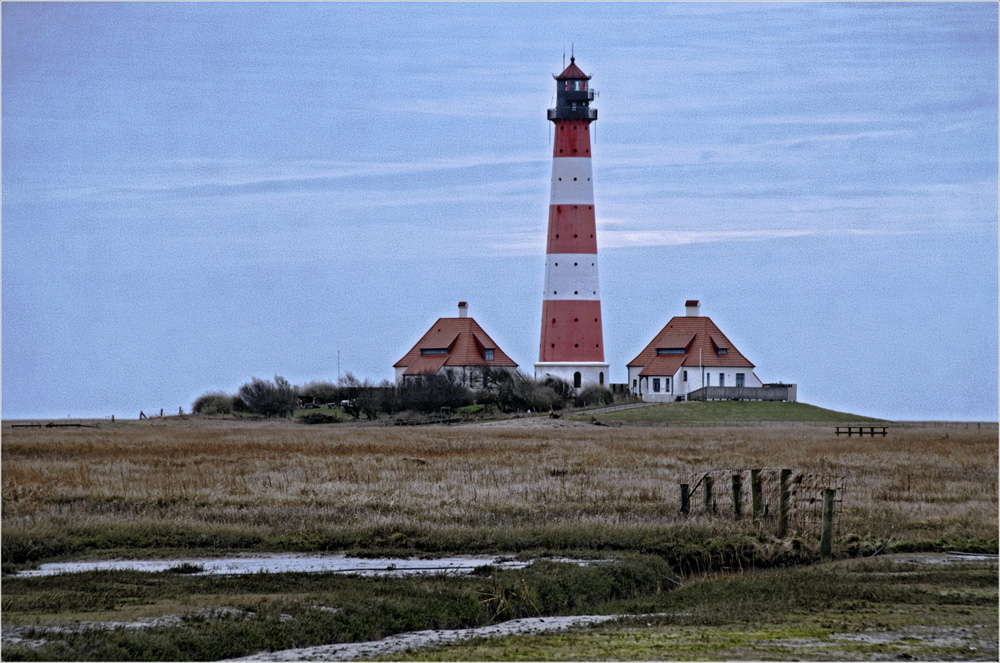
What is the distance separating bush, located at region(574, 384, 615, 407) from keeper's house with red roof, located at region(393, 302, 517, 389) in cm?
590

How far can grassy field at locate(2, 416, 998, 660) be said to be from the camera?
47.5 ft

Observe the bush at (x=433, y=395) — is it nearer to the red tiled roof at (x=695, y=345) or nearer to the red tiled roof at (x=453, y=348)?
the red tiled roof at (x=453, y=348)

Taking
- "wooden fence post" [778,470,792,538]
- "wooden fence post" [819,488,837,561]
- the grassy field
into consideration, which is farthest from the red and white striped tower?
"wooden fence post" [819,488,837,561]

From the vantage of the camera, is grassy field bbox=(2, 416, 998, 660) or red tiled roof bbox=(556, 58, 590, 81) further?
red tiled roof bbox=(556, 58, 590, 81)

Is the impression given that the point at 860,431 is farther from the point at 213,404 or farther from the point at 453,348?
the point at 213,404

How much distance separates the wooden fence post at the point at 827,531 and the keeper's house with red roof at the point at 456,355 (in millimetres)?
52724

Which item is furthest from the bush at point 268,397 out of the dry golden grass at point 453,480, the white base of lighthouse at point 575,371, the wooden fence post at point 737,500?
the wooden fence post at point 737,500

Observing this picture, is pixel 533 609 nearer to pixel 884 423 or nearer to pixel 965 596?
pixel 965 596

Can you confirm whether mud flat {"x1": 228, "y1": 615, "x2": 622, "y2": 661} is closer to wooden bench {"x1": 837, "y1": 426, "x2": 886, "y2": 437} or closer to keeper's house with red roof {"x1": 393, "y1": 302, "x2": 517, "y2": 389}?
wooden bench {"x1": 837, "y1": 426, "x2": 886, "y2": 437}

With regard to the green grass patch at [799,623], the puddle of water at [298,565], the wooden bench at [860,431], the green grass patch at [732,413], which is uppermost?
the green grass patch at [732,413]

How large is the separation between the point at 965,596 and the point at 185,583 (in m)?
9.89

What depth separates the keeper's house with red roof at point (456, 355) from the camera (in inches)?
2881

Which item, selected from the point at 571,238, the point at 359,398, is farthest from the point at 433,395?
the point at 571,238

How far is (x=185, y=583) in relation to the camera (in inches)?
627
